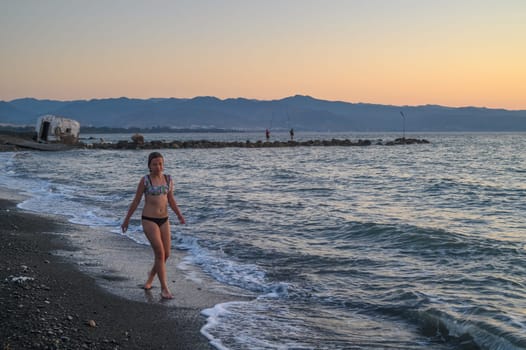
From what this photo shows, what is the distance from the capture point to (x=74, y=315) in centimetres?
570

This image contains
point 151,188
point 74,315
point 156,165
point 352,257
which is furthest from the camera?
point 352,257

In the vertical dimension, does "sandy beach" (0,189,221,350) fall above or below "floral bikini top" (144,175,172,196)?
below

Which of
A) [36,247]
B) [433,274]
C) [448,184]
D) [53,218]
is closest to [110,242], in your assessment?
[36,247]

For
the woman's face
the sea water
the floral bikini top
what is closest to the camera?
the sea water

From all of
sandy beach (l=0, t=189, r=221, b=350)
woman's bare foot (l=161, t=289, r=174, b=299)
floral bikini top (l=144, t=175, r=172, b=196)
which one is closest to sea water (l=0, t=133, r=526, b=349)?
sandy beach (l=0, t=189, r=221, b=350)

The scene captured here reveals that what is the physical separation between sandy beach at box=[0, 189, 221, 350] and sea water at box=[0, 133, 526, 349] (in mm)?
410

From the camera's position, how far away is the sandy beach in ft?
16.2

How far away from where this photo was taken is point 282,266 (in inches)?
348

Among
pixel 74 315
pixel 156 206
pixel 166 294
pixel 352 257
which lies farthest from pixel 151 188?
pixel 352 257

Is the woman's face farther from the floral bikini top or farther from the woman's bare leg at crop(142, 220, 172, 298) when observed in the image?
the woman's bare leg at crop(142, 220, 172, 298)

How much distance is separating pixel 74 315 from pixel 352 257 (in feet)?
16.7

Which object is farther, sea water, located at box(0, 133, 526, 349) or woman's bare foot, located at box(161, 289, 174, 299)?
woman's bare foot, located at box(161, 289, 174, 299)

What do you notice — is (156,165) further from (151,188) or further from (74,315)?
(74,315)

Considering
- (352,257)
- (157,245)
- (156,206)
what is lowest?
(352,257)
